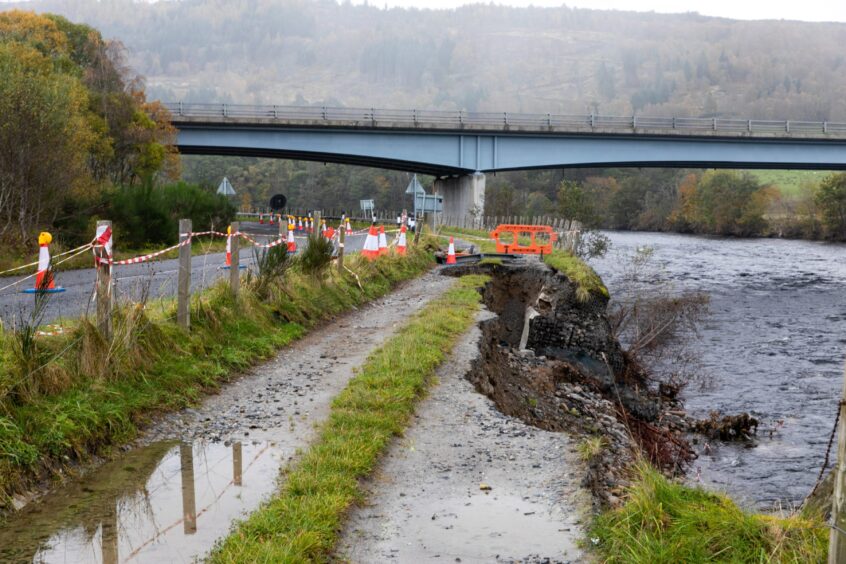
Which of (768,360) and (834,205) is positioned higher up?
(834,205)

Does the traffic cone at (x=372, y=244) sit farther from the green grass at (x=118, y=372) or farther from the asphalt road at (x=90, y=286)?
the green grass at (x=118, y=372)

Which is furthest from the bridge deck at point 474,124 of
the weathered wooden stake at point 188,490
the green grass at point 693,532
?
the green grass at point 693,532

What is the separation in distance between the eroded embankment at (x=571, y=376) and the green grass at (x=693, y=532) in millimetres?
686

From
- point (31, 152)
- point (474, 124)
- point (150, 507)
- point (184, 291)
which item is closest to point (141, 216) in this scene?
point (31, 152)

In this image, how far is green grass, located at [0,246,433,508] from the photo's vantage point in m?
6.66

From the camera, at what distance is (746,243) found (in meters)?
65.9

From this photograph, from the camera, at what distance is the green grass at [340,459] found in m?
5.30

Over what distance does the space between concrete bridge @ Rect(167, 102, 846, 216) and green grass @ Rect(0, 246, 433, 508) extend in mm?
37889

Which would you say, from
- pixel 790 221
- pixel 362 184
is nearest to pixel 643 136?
pixel 790 221

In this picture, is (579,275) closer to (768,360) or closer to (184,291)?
(768,360)

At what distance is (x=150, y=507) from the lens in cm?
614

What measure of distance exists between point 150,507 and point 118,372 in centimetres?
247

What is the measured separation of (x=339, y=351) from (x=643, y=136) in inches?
1684

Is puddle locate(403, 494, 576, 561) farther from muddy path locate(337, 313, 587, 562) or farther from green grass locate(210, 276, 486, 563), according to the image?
green grass locate(210, 276, 486, 563)
